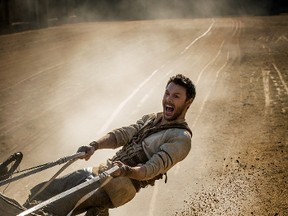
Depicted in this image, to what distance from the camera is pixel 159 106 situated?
10125mm

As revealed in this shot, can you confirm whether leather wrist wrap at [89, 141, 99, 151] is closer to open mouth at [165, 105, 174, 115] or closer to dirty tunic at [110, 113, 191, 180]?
dirty tunic at [110, 113, 191, 180]

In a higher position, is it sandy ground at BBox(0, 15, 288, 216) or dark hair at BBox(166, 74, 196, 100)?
dark hair at BBox(166, 74, 196, 100)

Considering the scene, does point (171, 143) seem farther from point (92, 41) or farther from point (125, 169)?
point (92, 41)

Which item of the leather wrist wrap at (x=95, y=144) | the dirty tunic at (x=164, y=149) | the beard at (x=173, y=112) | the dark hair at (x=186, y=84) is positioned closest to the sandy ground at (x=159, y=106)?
the leather wrist wrap at (x=95, y=144)

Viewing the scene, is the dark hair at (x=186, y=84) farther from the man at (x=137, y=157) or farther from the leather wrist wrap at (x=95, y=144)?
the leather wrist wrap at (x=95, y=144)

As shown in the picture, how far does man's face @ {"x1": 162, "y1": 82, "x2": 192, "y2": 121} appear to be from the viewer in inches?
149

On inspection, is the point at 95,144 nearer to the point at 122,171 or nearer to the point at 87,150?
the point at 87,150

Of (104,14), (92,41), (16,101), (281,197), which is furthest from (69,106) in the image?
(104,14)

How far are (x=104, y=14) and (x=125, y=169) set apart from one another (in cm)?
3330

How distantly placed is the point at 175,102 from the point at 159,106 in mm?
6323

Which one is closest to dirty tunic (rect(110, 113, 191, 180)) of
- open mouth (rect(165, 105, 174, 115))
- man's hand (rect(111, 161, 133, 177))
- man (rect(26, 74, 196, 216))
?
man (rect(26, 74, 196, 216))

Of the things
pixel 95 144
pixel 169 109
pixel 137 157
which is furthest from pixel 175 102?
pixel 95 144

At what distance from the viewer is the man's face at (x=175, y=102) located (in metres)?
3.79

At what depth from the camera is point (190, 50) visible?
1766 centimetres
